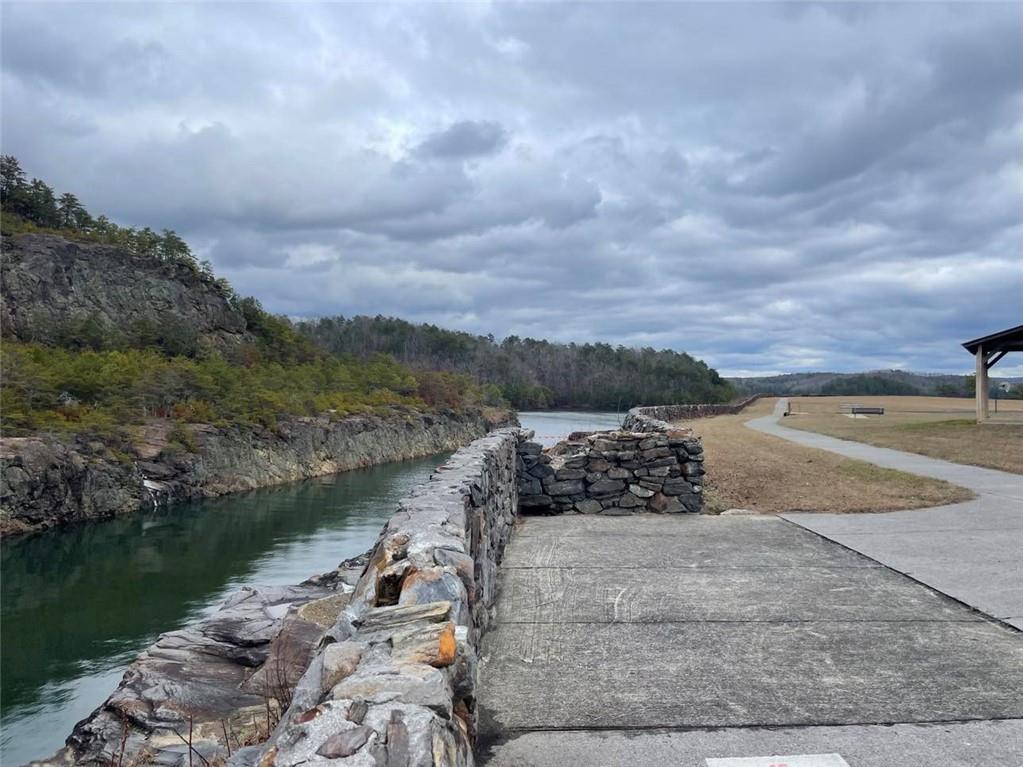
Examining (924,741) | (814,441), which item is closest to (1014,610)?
(924,741)

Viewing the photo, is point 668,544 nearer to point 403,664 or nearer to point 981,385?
point 403,664

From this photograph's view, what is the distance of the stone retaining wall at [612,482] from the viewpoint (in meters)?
10.1

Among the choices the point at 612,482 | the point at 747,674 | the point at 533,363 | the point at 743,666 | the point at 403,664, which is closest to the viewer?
the point at 403,664

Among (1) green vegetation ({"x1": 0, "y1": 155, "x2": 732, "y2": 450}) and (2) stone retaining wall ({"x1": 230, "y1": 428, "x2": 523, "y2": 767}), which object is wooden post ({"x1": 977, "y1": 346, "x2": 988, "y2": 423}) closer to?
(2) stone retaining wall ({"x1": 230, "y1": 428, "x2": 523, "y2": 767})

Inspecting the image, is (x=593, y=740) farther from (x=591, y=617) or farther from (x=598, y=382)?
(x=598, y=382)

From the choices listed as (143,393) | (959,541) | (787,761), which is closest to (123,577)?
(959,541)

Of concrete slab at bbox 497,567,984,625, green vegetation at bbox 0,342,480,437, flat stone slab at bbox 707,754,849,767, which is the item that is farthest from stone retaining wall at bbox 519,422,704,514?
green vegetation at bbox 0,342,480,437

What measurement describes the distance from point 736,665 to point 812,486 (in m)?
8.57

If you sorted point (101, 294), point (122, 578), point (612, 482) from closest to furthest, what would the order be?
point (612, 482) → point (122, 578) → point (101, 294)

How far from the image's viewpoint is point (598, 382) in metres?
117

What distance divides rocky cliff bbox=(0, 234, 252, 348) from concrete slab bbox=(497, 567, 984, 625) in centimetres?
5646

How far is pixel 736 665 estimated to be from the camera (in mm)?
4707

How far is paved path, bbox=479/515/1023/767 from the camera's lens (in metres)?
3.72

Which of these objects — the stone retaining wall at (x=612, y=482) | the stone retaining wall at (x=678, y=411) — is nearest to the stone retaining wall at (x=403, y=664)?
the stone retaining wall at (x=612, y=482)
